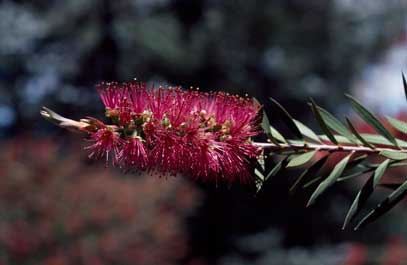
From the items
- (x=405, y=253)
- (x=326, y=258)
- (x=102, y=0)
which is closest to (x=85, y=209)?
(x=405, y=253)

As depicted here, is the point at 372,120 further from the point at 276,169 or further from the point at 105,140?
the point at 105,140

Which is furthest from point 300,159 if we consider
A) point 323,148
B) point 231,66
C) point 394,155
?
point 231,66

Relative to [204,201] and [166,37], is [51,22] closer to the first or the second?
[166,37]

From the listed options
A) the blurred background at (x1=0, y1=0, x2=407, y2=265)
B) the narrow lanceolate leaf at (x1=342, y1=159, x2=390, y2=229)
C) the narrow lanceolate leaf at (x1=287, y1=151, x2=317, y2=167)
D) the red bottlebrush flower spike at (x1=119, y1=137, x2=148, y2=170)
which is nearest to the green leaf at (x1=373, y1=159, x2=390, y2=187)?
the narrow lanceolate leaf at (x1=342, y1=159, x2=390, y2=229)

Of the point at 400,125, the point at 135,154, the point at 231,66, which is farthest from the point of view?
the point at 231,66

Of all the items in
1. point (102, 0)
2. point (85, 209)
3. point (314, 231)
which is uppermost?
point (102, 0)

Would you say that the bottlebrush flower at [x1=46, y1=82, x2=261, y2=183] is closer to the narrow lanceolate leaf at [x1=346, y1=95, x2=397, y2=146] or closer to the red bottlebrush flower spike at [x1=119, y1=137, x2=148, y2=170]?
the red bottlebrush flower spike at [x1=119, y1=137, x2=148, y2=170]

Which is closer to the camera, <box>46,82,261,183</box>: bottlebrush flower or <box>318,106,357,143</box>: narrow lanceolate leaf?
<box>46,82,261,183</box>: bottlebrush flower
